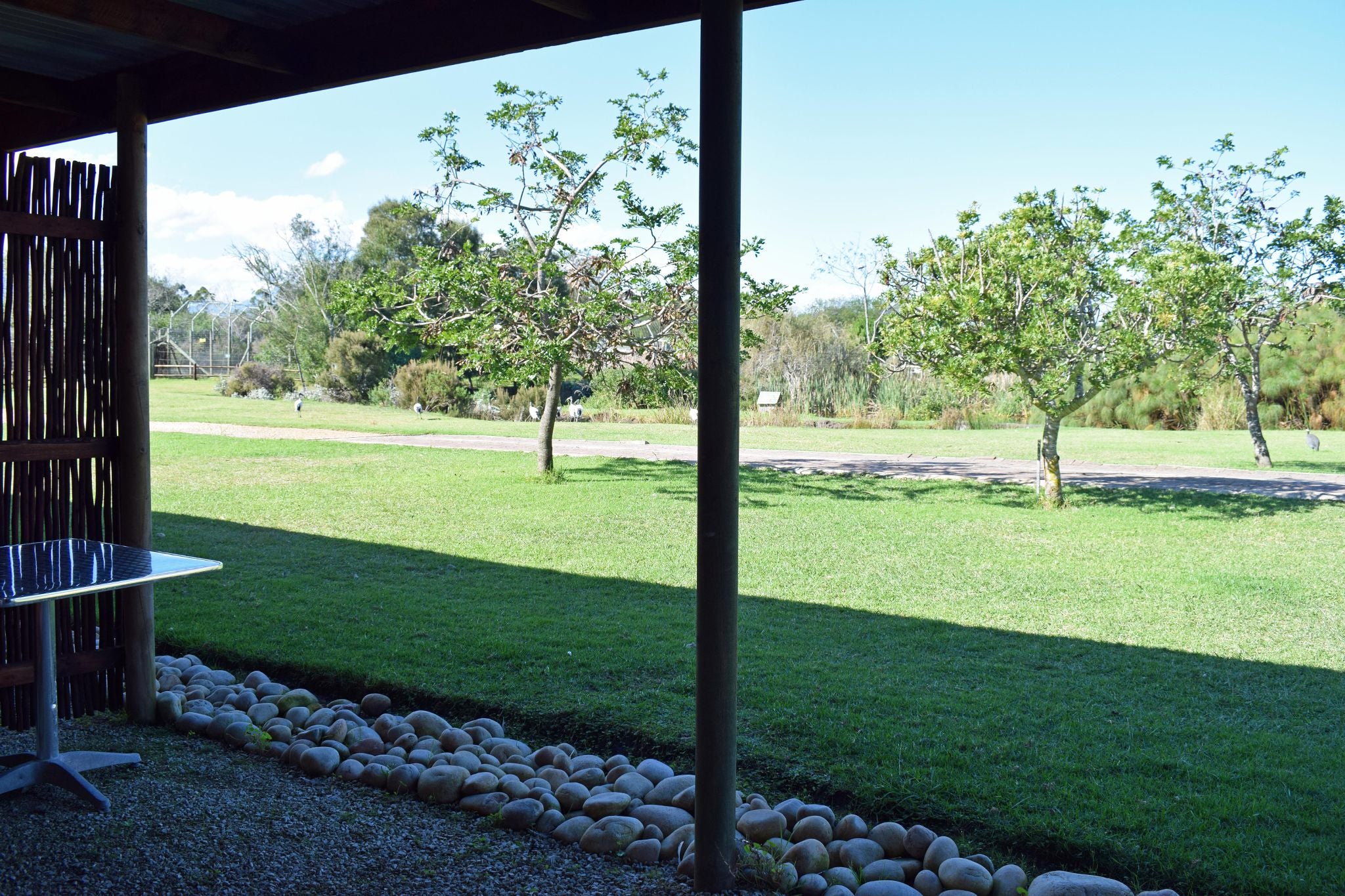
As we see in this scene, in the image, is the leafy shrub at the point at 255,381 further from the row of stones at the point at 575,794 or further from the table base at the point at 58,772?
the table base at the point at 58,772

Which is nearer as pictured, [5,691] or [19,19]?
[19,19]

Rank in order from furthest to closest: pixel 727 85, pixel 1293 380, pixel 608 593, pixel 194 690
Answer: pixel 1293 380, pixel 608 593, pixel 194 690, pixel 727 85

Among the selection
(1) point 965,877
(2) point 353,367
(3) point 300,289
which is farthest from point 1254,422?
(3) point 300,289

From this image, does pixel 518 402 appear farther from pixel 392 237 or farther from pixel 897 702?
pixel 897 702

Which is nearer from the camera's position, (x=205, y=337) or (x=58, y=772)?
(x=58, y=772)

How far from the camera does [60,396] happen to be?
13.7 feet

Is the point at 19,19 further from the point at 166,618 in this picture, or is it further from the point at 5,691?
the point at 166,618

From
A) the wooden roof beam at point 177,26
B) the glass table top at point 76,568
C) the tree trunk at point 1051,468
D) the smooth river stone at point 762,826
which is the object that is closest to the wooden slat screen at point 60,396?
the glass table top at point 76,568

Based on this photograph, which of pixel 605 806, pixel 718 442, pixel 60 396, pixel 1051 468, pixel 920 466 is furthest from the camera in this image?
pixel 920 466

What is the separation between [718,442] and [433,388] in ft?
79.2

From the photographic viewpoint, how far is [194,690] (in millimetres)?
4727

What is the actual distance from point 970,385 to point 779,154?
71.9 ft

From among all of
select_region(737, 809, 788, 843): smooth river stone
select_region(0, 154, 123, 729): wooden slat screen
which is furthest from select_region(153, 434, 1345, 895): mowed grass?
select_region(0, 154, 123, 729): wooden slat screen

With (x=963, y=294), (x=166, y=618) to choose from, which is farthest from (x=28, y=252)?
(x=963, y=294)
